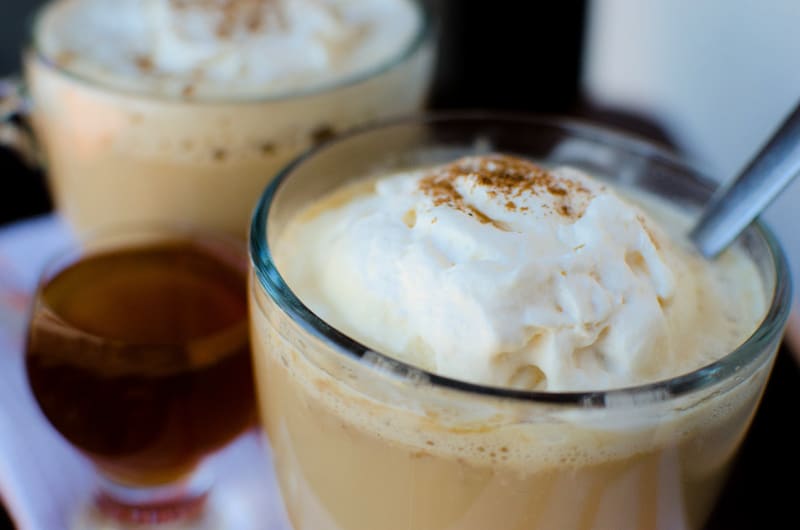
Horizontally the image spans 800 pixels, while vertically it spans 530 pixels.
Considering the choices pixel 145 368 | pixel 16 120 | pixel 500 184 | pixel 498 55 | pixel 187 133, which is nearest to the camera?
pixel 500 184

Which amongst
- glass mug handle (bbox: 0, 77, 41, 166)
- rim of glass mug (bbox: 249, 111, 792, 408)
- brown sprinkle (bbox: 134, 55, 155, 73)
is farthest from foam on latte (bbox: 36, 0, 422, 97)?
rim of glass mug (bbox: 249, 111, 792, 408)

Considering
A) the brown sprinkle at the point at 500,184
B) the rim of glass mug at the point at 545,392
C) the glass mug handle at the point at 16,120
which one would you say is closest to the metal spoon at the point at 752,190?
the rim of glass mug at the point at 545,392

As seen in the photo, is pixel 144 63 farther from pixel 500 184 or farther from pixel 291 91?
pixel 500 184

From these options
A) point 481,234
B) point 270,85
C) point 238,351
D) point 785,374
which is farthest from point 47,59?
point 785,374

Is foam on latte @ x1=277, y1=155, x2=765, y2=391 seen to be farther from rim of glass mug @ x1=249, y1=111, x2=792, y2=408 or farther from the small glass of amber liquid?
the small glass of amber liquid

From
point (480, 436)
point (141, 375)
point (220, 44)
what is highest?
point (480, 436)

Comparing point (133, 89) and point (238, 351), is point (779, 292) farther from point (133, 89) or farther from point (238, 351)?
point (133, 89)

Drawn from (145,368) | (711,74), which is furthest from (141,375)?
(711,74)
